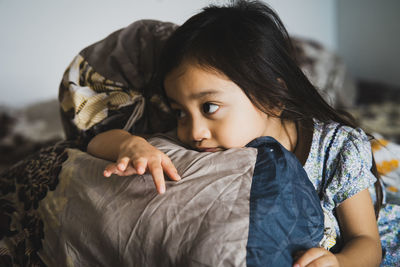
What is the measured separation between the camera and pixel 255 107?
0.72 metres

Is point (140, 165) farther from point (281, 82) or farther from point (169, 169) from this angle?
point (281, 82)

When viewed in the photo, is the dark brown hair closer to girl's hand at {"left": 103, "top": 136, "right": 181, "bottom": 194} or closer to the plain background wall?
girl's hand at {"left": 103, "top": 136, "right": 181, "bottom": 194}

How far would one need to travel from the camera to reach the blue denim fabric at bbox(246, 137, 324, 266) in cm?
43

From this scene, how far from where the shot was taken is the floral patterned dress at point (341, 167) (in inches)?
25.8

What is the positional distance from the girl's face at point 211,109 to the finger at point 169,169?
16 cm

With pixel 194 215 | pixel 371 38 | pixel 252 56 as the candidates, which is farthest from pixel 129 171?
pixel 371 38

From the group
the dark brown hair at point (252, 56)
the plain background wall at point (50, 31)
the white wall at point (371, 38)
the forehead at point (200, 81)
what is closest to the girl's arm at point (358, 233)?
the dark brown hair at point (252, 56)

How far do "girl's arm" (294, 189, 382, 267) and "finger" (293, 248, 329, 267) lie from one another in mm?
98

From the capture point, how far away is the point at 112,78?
879 mm

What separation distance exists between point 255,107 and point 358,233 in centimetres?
33

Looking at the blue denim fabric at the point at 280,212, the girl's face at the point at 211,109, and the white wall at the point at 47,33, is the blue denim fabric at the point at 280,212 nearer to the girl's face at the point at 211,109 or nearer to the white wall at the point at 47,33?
the girl's face at the point at 211,109

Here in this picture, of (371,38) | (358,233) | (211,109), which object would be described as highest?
(211,109)

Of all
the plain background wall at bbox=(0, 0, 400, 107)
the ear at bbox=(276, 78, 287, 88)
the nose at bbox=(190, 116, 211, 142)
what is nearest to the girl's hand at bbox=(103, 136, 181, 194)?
the nose at bbox=(190, 116, 211, 142)

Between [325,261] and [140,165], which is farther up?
[140,165]
